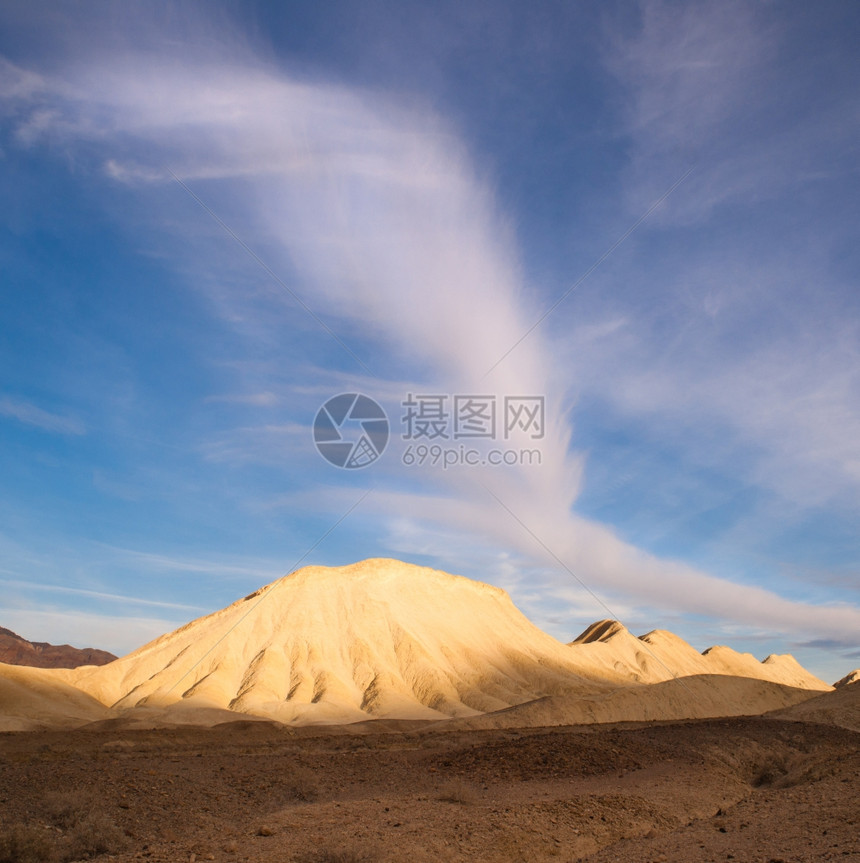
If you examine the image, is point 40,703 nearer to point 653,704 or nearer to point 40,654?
point 653,704

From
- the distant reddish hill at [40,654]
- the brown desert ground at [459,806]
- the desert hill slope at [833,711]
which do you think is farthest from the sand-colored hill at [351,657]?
the distant reddish hill at [40,654]

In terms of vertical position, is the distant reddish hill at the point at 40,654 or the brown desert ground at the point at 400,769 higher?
the distant reddish hill at the point at 40,654

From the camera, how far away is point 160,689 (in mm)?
63938

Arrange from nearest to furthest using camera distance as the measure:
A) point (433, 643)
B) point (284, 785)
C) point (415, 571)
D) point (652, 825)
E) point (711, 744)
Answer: point (652, 825), point (284, 785), point (711, 744), point (433, 643), point (415, 571)

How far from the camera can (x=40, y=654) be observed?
7057 inches

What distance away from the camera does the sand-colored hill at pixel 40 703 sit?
1924 inches

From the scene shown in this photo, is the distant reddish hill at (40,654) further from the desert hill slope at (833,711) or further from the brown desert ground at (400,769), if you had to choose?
the desert hill slope at (833,711)

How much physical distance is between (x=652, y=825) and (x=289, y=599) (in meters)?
70.4

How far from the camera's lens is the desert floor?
10.2 m

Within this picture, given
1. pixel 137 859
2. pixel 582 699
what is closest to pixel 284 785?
pixel 137 859

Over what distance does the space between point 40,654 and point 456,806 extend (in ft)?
666

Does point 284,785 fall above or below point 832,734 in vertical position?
below

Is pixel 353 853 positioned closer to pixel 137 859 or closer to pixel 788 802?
pixel 137 859

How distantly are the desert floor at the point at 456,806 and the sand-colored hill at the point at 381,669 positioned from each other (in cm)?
2918
